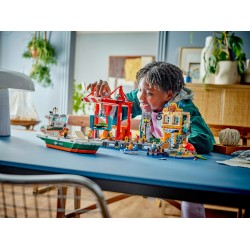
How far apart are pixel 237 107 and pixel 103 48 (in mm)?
3779

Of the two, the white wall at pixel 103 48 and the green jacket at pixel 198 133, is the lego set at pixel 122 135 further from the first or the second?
the white wall at pixel 103 48

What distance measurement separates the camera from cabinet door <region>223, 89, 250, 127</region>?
140 inches

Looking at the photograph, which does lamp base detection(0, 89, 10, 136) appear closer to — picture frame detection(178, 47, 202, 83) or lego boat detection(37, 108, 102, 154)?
lego boat detection(37, 108, 102, 154)

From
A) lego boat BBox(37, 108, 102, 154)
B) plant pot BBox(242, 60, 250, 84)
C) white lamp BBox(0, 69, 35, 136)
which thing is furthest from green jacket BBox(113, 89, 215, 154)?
plant pot BBox(242, 60, 250, 84)

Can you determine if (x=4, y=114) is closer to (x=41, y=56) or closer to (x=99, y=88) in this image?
(x=99, y=88)

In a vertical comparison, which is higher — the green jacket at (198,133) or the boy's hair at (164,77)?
the boy's hair at (164,77)

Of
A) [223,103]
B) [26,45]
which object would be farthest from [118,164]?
[26,45]

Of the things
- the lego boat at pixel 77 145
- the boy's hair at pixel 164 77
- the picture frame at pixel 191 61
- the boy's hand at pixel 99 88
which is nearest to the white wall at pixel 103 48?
the picture frame at pixel 191 61

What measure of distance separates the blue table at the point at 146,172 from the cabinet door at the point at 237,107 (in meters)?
2.36

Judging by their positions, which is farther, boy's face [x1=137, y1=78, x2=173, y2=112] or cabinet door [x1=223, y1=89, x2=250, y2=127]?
cabinet door [x1=223, y1=89, x2=250, y2=127]

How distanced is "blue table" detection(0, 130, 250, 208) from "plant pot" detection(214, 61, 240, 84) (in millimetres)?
2373

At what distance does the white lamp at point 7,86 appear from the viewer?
5.39 feet

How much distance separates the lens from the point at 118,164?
1.16m
